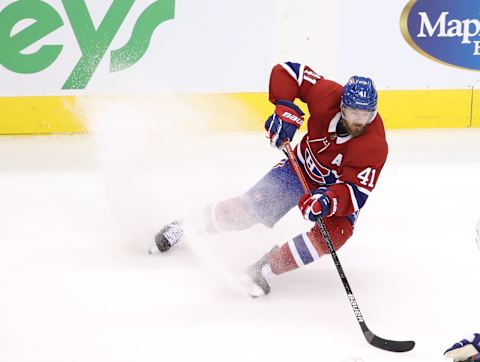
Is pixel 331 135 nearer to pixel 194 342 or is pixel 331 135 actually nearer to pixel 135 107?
pixel 194 342

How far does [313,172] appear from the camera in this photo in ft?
10.7

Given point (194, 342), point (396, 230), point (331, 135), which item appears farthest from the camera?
point (396, 230)

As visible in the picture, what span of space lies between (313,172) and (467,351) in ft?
5.14

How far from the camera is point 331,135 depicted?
10.3 ft

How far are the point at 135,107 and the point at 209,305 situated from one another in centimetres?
263

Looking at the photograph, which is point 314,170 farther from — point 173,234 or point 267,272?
point 173,234

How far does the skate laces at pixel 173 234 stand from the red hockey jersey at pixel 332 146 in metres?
0.60

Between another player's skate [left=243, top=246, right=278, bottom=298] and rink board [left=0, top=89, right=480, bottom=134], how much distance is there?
2.39 m

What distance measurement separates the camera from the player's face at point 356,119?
2.94m

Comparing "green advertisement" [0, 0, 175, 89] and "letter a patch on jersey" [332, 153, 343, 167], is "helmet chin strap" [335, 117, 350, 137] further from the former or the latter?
"green advertisement" [0, 0, 175, 89]

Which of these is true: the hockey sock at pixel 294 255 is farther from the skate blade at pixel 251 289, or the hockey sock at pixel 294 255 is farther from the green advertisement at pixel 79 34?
the green advertisement at pixel 79 34

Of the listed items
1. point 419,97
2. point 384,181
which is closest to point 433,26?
point 419,97

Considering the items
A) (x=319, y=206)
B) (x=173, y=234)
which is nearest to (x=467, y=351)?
(x=319, y=206)

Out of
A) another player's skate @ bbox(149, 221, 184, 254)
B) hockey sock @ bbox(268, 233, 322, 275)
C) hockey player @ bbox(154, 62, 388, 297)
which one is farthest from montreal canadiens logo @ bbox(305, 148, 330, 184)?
another player's skate @ bbox(149, 221, 184, 254)
